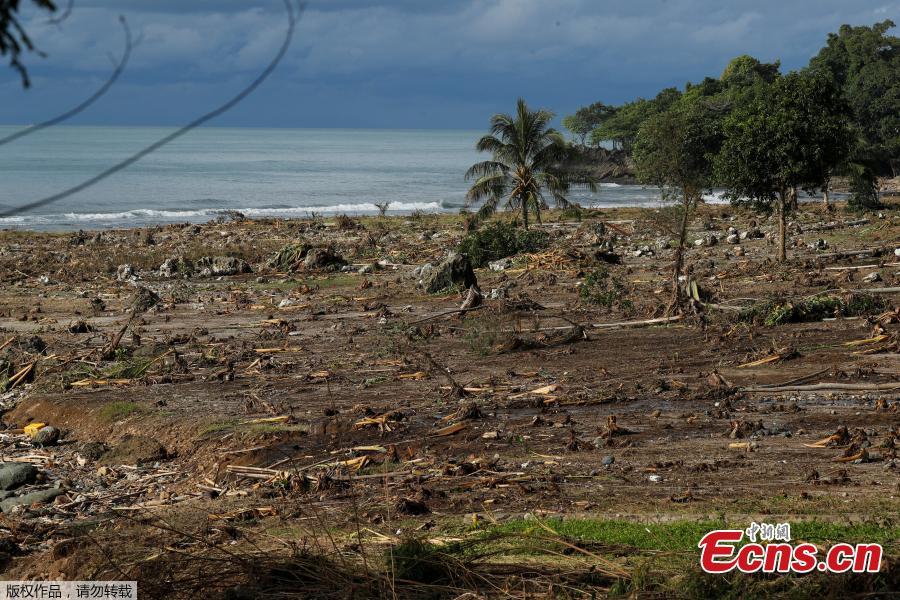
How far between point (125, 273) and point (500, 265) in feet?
30.9

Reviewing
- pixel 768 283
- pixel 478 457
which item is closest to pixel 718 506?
pixel 478 457

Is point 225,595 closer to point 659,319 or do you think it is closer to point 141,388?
point 141,388

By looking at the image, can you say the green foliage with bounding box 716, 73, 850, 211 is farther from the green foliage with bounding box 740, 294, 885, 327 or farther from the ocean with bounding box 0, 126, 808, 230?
the ocean with bounding box 0, 126, 808, 230

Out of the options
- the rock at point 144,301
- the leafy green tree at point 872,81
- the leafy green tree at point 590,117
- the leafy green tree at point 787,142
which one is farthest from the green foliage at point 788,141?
the leafy green tree at point 590,117

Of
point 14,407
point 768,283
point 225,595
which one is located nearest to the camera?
point 225,595

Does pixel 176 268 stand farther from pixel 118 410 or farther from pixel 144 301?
pixel 118 410

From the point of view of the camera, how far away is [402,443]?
910 cm

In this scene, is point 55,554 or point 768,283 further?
point 768,283

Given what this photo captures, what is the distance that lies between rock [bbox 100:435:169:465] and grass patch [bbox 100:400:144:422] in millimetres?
802

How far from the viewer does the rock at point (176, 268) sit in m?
23.7

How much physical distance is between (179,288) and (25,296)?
3.34 m

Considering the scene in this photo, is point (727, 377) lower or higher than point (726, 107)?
lower

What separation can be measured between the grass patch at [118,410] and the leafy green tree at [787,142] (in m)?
14.9

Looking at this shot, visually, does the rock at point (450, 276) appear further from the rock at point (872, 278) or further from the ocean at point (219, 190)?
the ocean at point (219, 190)
